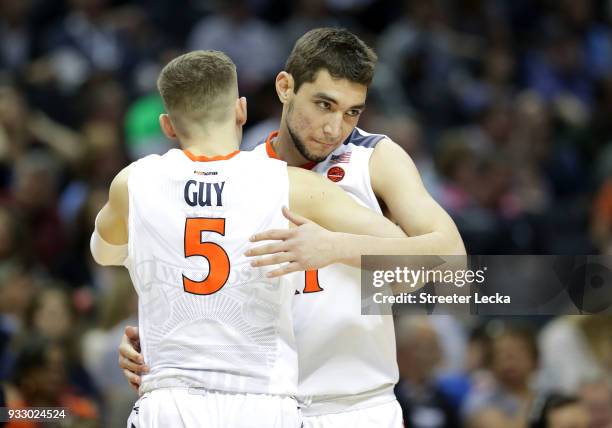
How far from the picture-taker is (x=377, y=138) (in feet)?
17.7

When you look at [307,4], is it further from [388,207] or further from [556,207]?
[388,207]

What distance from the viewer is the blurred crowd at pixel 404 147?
28.5ft

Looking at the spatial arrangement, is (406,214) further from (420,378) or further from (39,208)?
(39,208)

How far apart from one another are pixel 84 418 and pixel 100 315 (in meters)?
2.88

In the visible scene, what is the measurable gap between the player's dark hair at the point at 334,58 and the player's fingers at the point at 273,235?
1.02 m

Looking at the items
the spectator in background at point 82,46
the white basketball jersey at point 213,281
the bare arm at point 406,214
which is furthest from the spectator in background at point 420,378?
the spectator in background at point 82,46

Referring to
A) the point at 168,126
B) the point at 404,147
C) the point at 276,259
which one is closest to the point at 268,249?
the point at 276,259

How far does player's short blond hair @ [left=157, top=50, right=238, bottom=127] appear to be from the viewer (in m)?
4.61

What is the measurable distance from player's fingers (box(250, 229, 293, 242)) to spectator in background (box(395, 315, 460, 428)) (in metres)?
4.28

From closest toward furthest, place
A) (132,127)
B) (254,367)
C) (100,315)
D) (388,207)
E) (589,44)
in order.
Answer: (254,367)
(388,207)
(100,315)
(132,127)
(589,44)

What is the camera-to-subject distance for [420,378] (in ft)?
28.7

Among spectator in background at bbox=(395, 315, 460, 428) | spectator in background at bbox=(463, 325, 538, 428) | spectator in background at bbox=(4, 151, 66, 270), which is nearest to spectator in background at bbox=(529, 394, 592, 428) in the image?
spectator in background at bbox=(463, 325, 538, 428)

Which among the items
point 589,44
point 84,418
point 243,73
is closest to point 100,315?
point 84,418

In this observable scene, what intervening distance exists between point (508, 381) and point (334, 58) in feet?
14.2
